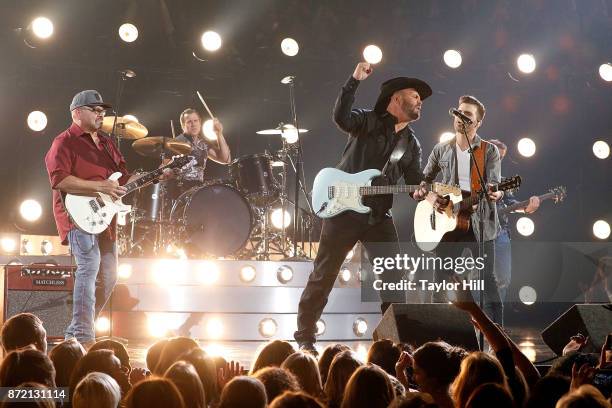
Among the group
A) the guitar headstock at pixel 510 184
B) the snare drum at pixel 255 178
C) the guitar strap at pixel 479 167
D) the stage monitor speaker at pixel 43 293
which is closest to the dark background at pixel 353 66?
the snare drum at pixel 255 178

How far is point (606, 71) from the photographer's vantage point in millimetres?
11625

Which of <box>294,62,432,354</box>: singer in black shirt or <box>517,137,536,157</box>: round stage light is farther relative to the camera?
<box>517,137,536,157</box>: round stage light

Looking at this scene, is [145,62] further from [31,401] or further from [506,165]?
[31,401]

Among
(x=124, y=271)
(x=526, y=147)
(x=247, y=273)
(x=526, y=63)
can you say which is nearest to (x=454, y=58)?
(x=526, y=63)

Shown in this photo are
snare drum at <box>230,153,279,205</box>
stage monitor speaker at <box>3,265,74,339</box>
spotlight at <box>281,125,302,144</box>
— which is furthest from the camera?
spotlight at <box>281,125,302,144</box>

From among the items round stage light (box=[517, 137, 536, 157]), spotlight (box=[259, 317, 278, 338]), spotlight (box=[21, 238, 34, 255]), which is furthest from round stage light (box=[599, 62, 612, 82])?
spotlight (box=[21, 238, 34, 255])

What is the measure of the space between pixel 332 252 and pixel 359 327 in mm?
2833

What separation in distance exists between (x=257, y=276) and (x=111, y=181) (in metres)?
2.67

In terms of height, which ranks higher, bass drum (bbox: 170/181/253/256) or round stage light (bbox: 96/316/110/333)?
bass drum (bbox: 170/181/253/256)

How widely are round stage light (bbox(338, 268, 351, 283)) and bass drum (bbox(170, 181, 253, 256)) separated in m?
1.63

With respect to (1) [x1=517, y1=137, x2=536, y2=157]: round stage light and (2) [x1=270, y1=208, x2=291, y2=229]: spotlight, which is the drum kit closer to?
(2) [x1=270, y1=208, x2=291, y2=229]: spotlight

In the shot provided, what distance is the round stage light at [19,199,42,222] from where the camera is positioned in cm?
1137

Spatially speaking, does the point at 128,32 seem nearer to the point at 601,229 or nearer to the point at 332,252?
the point at 332,252

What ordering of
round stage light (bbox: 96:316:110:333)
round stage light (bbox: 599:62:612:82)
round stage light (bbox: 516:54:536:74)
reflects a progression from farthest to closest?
1. round stage light (bbox: 516:54:536:74)
2. round stage light (bbox: 599:62:612:82)
3. round stage light (bbox: 96:316:110:333)
